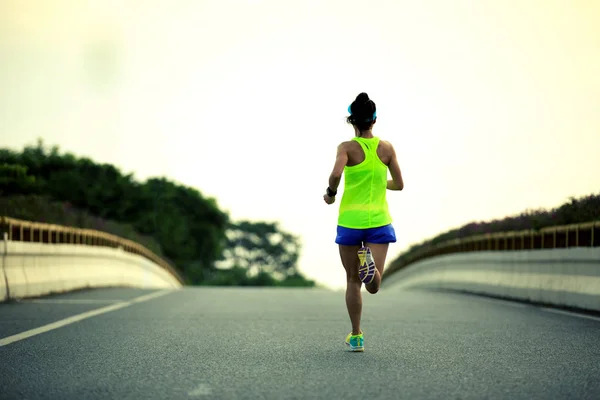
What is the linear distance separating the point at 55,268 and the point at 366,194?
1140 centimetres

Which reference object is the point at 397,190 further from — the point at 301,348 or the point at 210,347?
the point at 210,347

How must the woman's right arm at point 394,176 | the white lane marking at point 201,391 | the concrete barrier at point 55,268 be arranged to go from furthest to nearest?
the concrete barrier at point 55,268
the woman's right arm at point 394,176
the white lane marking at point 201,391

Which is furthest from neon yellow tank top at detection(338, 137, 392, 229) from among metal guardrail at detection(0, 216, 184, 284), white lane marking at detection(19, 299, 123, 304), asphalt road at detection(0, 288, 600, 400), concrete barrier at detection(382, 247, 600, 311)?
metal guardrail at detection(0, 216, 184, 284)

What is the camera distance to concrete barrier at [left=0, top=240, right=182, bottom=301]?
15625 millimetres

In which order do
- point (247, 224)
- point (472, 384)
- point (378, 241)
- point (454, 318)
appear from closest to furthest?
point (472, 384) → point (378, 241) → point (454, 318) → point (247, 224)

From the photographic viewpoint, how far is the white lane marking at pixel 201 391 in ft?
20.1

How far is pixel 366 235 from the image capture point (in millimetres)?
8516

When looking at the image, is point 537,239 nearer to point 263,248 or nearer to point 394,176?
point 394,176

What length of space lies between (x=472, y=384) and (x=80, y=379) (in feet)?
8.93

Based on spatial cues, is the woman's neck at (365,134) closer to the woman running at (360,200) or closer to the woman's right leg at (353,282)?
the woman running at (360,200)

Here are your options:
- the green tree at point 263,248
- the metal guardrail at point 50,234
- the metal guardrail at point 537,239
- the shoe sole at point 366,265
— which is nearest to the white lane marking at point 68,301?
the metal guardrail at point 50,234

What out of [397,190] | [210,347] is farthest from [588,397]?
[210,347]

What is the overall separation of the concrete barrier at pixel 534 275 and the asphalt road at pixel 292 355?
789mm

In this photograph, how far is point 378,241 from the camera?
334 inches
